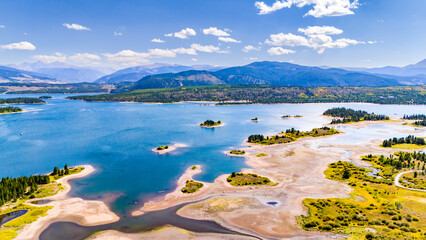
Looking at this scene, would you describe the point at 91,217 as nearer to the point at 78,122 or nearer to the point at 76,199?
the point at 76,199

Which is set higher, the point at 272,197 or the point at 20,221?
the point at 20,221

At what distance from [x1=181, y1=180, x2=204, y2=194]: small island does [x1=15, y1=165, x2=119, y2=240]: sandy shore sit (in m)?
20.5

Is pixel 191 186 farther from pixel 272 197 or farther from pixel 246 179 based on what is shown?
pixel 272 197

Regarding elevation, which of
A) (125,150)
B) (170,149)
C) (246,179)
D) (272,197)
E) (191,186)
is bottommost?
(272,197)

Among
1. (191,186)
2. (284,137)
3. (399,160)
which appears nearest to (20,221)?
(191,186)

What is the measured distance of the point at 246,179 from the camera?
8412 cm

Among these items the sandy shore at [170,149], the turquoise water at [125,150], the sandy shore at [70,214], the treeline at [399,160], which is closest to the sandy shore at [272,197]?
the treeline at [399,160]

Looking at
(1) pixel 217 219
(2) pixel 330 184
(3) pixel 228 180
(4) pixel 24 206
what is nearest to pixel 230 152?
(3) pixel 228 180

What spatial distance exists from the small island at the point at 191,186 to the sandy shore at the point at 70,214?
20.5 metres

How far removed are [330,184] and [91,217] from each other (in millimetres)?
67229

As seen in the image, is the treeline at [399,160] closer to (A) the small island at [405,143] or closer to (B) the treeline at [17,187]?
(A) the small island at [405,143]

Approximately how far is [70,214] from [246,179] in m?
49.6

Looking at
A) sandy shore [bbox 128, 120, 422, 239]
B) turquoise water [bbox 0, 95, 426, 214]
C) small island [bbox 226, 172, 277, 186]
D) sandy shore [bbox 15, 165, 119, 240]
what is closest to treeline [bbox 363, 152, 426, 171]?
sandy shore [bbox 128, 120, 422, 239]

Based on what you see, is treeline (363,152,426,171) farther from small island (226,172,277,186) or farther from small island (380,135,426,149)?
small island (226,172,277,186)
